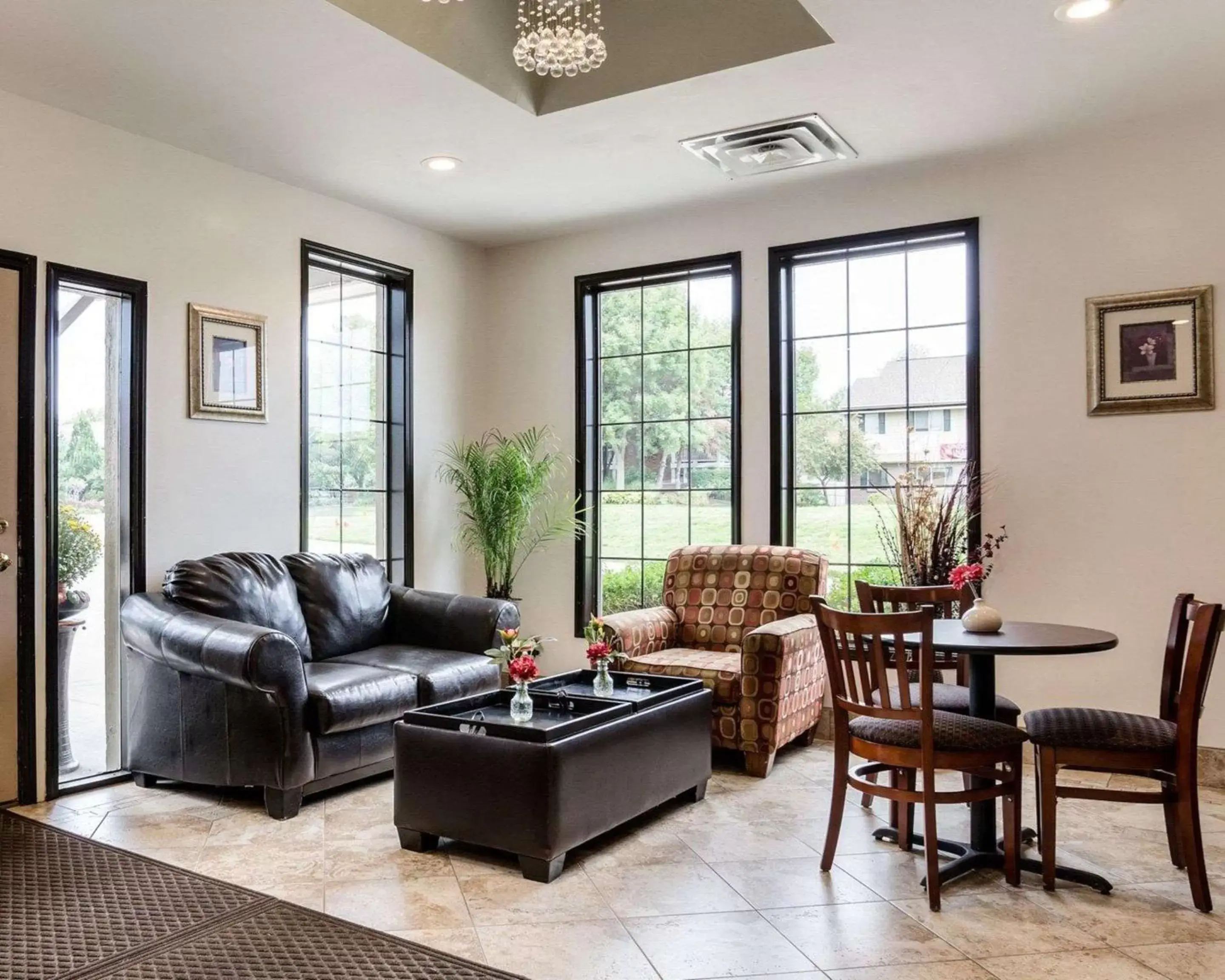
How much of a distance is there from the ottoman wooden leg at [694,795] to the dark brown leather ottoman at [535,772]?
0.82ft

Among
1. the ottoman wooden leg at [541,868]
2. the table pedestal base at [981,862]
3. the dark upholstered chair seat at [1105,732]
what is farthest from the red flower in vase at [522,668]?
the dark upholstered chair seat at [1105,732]

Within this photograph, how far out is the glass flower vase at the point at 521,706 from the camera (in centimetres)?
328

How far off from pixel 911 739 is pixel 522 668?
1231mm

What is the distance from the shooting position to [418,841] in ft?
10.6

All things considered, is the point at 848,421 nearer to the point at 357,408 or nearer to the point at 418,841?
the point at 357,408

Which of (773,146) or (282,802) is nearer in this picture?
(282,802)

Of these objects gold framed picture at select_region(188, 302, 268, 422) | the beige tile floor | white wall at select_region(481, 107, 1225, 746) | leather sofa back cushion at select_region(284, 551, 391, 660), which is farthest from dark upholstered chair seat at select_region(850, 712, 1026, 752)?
gold framed picture at select_region(188, 302, 268, 422)

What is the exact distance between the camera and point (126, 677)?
13.5 feet

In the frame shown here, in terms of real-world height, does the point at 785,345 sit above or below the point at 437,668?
above

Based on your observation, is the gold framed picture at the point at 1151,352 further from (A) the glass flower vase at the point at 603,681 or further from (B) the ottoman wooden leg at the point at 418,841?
(B) the ottoman wooden leg at the point at 418,841

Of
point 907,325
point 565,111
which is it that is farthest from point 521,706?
point 907,325

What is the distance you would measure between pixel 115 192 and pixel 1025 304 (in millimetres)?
3999

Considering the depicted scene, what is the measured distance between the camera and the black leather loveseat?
3545 millimetres

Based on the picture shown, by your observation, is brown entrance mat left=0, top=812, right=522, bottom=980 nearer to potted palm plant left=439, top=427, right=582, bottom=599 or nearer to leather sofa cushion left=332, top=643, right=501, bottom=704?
leather sofa cushion left=332, top=643, right=501, bottom=704
